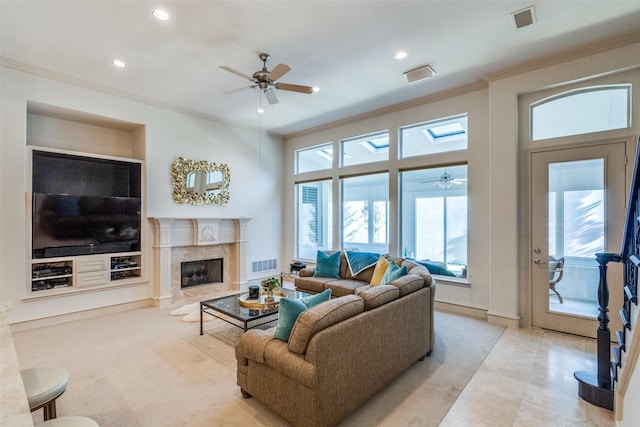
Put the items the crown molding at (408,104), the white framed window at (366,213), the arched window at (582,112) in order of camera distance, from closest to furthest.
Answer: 1. the arched window at (582,112)
2. the crown molding at (408,104)
3. the white framed window at (366,213)

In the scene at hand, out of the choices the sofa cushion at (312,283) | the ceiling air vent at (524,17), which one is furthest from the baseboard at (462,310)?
the ceiling air vent at (524,17)

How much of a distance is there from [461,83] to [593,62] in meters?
1.43

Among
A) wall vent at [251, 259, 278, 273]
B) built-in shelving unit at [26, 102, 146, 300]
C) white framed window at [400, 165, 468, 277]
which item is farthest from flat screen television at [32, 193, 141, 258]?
white framed window at [400, 165, 468, 277]

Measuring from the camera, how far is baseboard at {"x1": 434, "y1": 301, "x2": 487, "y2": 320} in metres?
4.30

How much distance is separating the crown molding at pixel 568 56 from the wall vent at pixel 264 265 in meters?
5.26

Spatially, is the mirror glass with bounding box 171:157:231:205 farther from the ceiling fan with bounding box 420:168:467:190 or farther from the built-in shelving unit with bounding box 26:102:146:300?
the ceiling fan with bounding box 420:168:467:190

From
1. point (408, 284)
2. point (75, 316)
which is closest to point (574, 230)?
point (408, 284)

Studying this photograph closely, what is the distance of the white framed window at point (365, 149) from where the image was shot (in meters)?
5.57

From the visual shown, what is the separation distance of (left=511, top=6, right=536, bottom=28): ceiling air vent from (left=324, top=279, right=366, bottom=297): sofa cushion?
354cm

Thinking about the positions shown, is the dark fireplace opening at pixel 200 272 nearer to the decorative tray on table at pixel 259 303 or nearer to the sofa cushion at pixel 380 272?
the decorative tray on table at pixel 259 303

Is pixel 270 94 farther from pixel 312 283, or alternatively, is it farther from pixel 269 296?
pixel 312 283

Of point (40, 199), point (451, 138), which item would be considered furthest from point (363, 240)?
point (40, 199)

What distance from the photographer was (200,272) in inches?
227

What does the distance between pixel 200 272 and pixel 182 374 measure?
3163 mm
